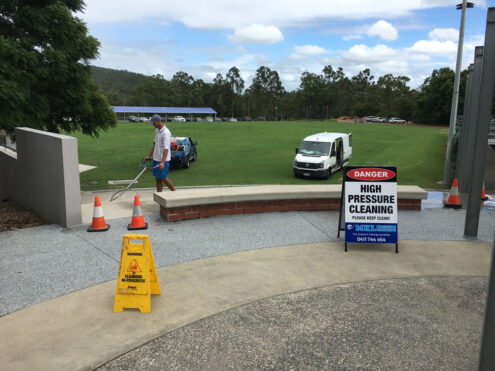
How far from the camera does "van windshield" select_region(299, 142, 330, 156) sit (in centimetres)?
2066

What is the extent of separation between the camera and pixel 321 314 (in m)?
5.00

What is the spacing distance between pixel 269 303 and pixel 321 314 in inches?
25.0

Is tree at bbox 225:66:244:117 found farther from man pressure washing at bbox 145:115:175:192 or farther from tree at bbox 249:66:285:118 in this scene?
man pressure washing at bbox 145:115:175:192

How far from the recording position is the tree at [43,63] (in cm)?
1103

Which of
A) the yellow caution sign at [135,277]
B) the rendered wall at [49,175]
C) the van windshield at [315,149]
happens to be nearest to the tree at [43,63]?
the rendered wall at [49,175]

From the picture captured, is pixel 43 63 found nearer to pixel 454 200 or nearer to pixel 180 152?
pixel 180 152

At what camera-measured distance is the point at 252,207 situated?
9.22m

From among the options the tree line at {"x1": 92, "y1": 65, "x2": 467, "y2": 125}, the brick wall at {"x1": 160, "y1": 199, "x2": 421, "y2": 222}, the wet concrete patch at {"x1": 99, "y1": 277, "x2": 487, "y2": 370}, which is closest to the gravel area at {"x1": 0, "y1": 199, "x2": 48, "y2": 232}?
the brick wall at {"x1": 160, "y1": 199, "x2": 421, "y2": 222}

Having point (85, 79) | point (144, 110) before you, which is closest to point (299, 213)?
point (85, 79)

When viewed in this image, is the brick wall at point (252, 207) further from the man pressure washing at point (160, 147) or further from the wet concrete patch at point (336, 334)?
the wet concrete patch at point (336, 334)

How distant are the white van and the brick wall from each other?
1013 centimetres

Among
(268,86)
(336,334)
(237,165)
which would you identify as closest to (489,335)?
(336,334)

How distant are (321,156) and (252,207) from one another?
1180 cm

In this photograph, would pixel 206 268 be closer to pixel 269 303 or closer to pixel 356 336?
pixel 269 303
